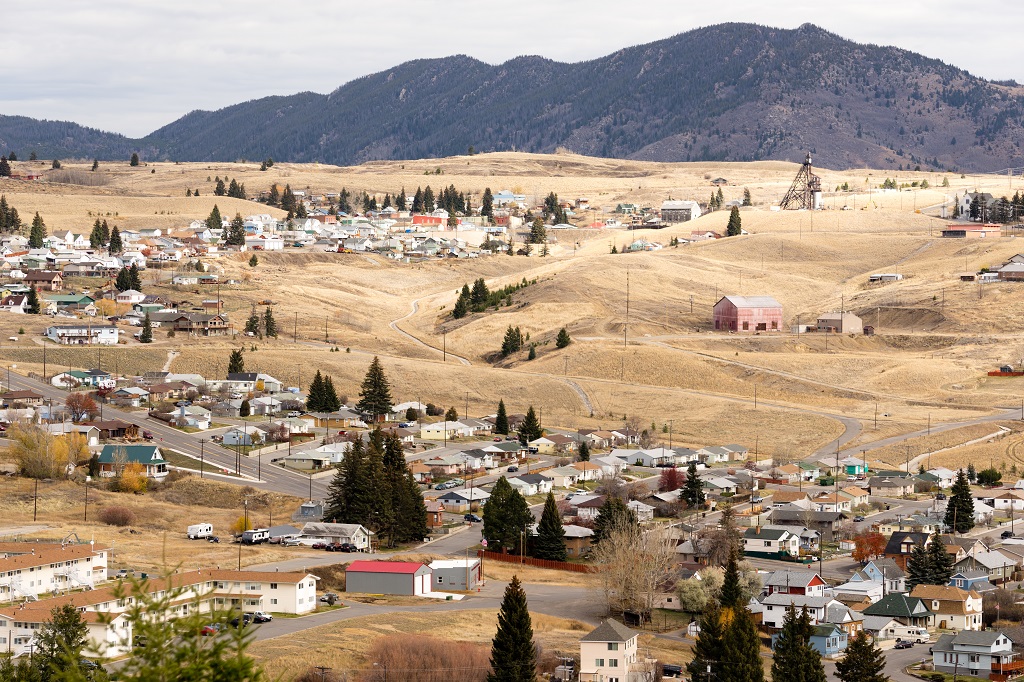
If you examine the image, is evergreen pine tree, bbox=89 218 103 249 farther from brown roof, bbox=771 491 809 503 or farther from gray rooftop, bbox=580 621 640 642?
gray rooftop, bbox=580 621 640 642

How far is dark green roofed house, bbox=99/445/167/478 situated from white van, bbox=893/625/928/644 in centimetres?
4020

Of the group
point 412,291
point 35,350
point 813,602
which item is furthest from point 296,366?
point 813,602

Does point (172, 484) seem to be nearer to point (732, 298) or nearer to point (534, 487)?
point (534, 487)

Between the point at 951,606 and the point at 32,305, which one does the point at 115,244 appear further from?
the point at 951,606

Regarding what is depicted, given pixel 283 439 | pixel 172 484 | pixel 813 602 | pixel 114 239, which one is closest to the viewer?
pixel 813 602

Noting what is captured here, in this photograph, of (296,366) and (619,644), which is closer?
(619,644)

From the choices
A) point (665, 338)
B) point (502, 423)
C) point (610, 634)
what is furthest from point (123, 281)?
point (610, 634)

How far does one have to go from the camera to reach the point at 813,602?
5769 centimetres

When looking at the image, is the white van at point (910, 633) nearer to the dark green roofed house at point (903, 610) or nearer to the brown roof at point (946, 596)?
the dark green roofed house at point (903, 610)

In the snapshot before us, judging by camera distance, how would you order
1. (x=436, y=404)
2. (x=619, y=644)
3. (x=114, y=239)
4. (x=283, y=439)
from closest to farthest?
(x=619, y=644) < (x=283, y=439) < (x=436, y=404) < (x=114, y=239)

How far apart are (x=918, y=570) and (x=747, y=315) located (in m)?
78.4

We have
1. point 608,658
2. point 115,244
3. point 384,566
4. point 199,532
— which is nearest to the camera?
point 608,658

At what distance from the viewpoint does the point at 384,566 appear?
200ft

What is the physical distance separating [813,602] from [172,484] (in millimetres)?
36014
